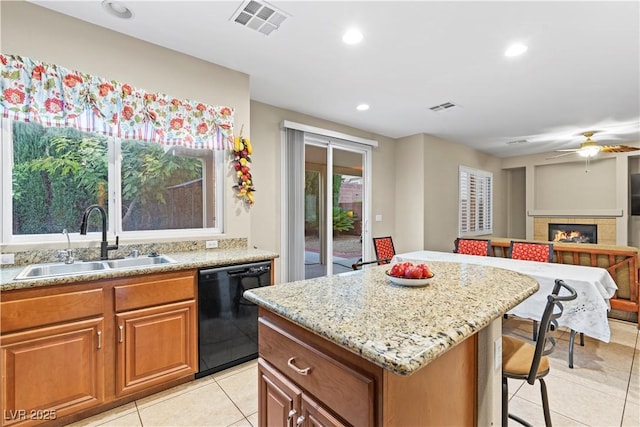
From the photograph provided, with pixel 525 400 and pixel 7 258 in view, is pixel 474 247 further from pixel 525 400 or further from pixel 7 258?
pixel 7 258

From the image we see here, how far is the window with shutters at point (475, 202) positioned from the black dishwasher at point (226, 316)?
458 cm

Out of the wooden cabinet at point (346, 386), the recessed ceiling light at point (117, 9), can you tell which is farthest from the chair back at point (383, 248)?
the recessed ceiling light at point (117, 9)

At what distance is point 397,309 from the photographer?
44.8 inches

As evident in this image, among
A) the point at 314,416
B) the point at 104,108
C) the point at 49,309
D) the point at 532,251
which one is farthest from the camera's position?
the point at 532,251

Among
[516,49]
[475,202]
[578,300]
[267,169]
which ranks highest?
[516,49]

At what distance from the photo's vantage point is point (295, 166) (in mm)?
3846

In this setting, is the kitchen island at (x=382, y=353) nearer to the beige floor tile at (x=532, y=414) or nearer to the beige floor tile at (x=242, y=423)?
the beige floor tile at (x=242, y=423)

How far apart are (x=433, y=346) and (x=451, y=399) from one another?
1.42 feet

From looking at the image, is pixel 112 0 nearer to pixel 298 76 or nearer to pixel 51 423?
pixel 298 76

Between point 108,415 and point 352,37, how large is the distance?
3.09 metres

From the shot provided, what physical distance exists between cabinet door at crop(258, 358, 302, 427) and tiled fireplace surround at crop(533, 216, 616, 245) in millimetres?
7477

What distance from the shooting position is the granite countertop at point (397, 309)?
0.83 metres

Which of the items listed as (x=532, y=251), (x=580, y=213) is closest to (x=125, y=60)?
(x=532, y=251)

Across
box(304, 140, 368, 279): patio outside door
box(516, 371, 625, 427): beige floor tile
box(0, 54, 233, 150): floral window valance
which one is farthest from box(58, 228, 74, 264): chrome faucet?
box(516, 371, 625, 427): beige floor tile
